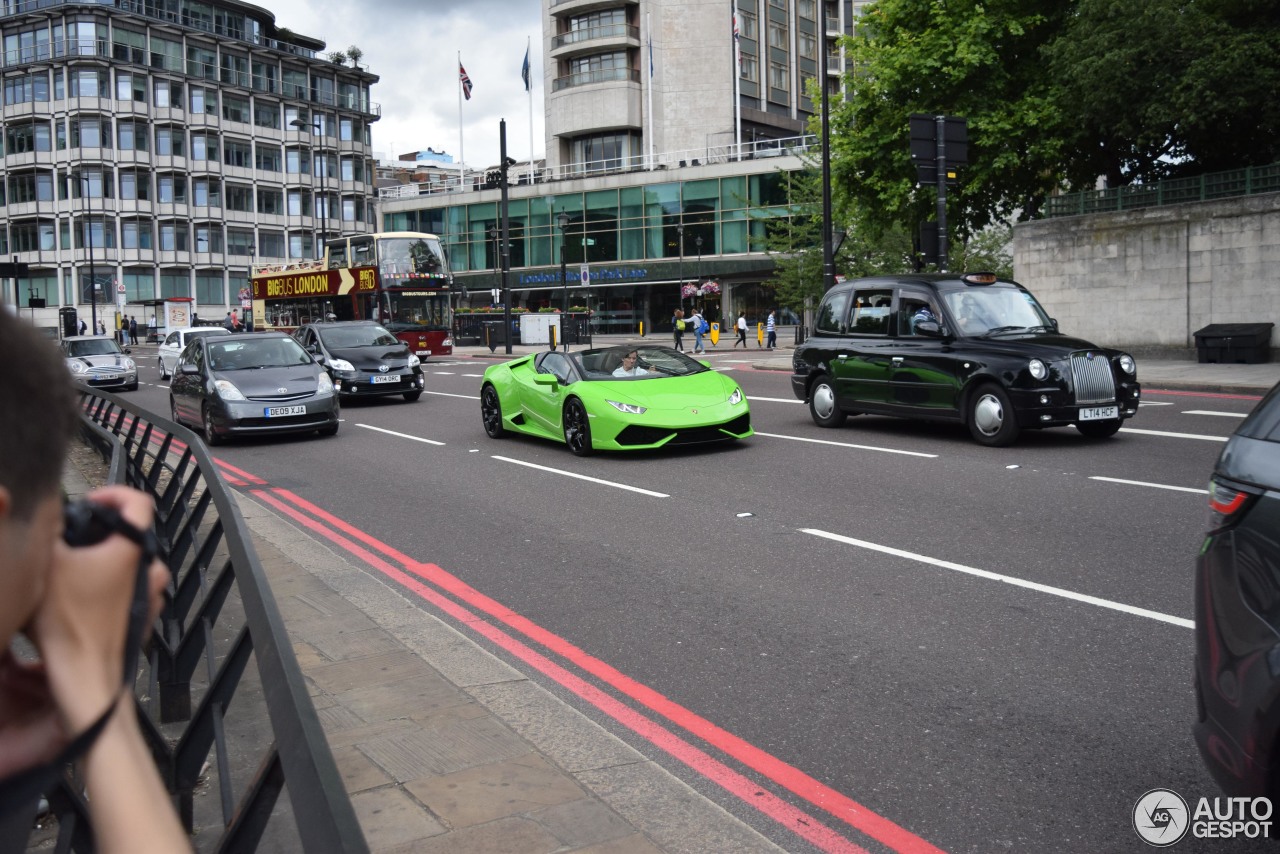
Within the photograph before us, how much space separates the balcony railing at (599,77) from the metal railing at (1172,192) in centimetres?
4633

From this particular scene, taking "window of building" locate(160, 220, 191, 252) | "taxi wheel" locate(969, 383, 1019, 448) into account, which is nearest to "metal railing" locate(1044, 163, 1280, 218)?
"taxi wheel" locate(969, 383, 1019, 448)

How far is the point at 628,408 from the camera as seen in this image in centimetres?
1281

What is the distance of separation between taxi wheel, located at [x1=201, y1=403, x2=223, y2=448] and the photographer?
52.7 feet

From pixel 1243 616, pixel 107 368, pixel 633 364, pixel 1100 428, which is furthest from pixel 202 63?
pixel 1243 616

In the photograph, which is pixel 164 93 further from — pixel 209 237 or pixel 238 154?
pixel 209 237

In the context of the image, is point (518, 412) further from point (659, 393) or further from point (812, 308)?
point (812, 308)

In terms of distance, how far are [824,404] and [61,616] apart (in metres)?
14.7

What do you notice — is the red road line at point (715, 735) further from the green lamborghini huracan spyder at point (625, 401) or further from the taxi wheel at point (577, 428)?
the taxi wheel at point (577, 428)

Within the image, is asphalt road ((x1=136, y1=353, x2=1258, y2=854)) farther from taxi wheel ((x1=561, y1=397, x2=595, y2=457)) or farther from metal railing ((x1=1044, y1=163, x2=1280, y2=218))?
metal railing ((x1=1044, y1=163, x2=1280, y2=218))

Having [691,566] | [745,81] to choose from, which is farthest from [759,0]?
[691,566]

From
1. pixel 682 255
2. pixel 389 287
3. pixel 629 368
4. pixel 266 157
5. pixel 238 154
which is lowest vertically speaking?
pixel 629 368

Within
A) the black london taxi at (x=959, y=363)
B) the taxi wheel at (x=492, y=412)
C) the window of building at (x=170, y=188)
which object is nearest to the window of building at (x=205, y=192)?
the window of building at (x=170, y=188)

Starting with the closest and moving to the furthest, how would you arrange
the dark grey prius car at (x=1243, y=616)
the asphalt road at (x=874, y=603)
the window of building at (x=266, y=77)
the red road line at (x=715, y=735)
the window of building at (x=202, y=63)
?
1. the dark grey prius car at (x=1243, y=616)
2. the red road line at (x=715, y=735)
3. the asphalt road at (x=874, y=603)
4. the window of building at (x=202, y=63)
5. the window of building at (x=266, y=77)

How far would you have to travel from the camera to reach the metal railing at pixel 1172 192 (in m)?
22.7
